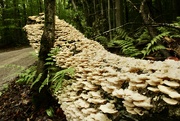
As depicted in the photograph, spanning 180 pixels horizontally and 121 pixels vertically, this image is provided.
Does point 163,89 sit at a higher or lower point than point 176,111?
higher

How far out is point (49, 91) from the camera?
4531 millimetres

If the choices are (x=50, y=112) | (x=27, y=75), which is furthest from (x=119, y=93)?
(x=27, y=75)

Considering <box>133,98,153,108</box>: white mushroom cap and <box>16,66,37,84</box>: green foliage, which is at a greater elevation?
<box>133,98,153,108</box>: white mushroom cap

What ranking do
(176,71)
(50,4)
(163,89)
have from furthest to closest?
1. (50,4)
2. (176,71)
3. (163,89)

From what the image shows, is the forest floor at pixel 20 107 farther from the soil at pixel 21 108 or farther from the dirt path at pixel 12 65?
the dirt path at pixel 12 65

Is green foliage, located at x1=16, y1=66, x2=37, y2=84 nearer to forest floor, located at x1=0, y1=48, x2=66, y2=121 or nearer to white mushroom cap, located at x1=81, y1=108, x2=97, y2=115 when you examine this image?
forest floor, located at x1=0, y1=48, x2=66, y2=121

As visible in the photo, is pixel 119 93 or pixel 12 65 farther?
pixel 12 65

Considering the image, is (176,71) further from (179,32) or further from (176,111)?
(179,32)

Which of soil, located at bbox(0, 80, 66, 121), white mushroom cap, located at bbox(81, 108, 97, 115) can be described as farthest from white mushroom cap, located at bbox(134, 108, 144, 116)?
soil, located at bbox(0, 80, 66, 121)

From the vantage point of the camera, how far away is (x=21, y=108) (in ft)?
15.6

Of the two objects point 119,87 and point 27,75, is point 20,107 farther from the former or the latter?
point 119,87

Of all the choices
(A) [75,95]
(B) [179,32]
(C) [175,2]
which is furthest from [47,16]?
(C) [175,2]

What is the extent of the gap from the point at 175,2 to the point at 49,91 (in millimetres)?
6734

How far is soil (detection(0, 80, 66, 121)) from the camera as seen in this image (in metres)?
4.14
